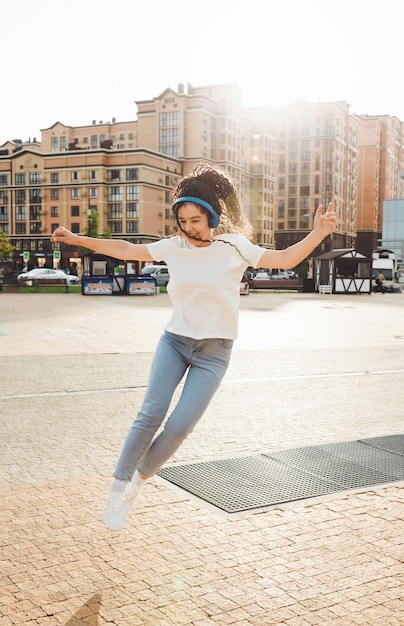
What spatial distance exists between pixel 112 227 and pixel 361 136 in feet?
227

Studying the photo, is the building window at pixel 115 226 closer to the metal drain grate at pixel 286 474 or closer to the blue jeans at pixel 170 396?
the metal drain grate at pixel 286 474

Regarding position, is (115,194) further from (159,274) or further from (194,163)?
(159,274)

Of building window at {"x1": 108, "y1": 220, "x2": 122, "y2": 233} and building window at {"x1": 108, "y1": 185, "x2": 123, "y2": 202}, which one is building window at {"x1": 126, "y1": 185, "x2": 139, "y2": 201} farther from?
building window at {"x1": 108, "y1": 220, "x2": 122, "y2": 233}

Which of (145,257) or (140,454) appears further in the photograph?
(145,257)

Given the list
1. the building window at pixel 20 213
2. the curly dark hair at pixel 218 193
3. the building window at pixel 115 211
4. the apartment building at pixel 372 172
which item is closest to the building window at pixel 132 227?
the building window at pixel 115 211

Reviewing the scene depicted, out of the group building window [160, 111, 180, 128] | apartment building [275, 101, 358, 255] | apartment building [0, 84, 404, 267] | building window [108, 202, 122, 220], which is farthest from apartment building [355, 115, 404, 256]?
building window [108, 202, 122, 220]

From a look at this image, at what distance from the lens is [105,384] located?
853 cm

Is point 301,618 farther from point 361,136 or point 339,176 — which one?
point 361,136

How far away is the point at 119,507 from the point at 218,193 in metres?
1.70

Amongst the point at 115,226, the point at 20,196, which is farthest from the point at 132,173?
the point at 20,196

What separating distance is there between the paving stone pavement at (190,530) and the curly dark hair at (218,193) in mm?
1648

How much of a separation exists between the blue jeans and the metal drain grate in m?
0.76

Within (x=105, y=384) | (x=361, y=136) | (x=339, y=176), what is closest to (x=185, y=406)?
(x=105, y=384)

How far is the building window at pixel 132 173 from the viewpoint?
90750mm
